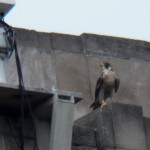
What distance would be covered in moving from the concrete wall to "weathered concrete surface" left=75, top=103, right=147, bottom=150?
3.81m

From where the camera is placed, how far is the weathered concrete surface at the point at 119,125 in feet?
46.9

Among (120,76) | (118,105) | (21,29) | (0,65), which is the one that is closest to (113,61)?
(120,76)

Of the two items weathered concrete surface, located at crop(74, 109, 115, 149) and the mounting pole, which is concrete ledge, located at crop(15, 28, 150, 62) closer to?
weathered concrete surface, located at crop(74, 109, 115, 149)

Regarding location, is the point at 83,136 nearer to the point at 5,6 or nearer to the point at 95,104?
the point at 5,6

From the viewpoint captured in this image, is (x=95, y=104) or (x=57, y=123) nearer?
(x=57, y=123)

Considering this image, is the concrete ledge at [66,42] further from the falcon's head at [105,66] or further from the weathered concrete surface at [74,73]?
the falcon's head at [105,66]

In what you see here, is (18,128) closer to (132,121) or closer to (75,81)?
(132,121)

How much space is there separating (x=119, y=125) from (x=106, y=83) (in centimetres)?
427

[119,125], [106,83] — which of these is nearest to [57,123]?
[119,125]

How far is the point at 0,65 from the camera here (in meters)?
13.4

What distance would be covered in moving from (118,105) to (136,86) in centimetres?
510

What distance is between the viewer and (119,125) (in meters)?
14.5

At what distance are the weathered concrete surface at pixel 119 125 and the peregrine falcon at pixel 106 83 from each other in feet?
11.3

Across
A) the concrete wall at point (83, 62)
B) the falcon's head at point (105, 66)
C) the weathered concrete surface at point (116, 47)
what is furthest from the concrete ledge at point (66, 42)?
the falcon's head at point (105, 66)
